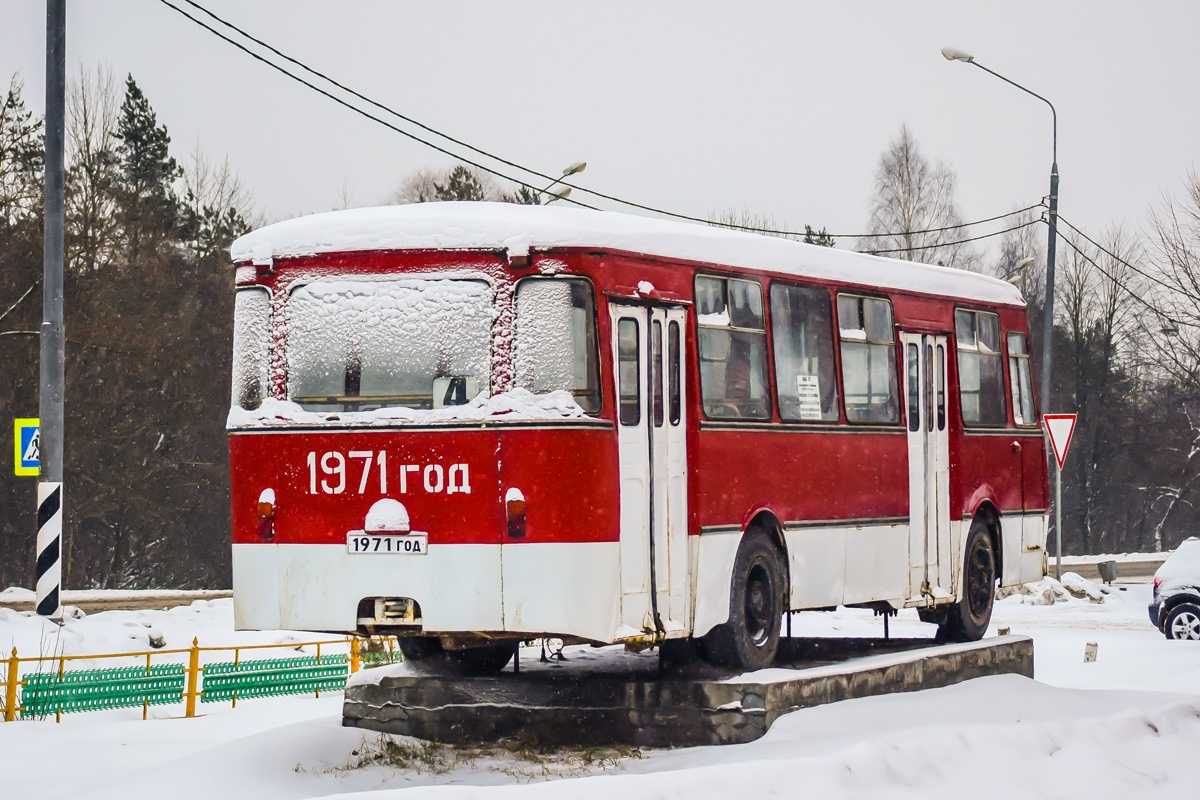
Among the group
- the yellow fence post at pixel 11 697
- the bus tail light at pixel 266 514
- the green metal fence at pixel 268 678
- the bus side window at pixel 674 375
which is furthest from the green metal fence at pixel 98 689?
the bus side window at pixel 674 375

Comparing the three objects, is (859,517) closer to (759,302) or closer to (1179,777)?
(759,302)

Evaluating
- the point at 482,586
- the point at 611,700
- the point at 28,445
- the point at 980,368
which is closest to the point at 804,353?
the point at 611,700

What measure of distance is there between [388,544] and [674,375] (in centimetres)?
230

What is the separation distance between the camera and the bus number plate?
9992 millimetres

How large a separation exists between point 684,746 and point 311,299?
391 centimetres

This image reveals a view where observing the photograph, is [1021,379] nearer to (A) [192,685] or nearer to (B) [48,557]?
(B) [48,557]

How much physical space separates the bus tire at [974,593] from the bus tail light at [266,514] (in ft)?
23.4

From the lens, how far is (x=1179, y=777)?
32.2ft

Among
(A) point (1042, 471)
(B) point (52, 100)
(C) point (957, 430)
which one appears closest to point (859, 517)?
(C) point (957, 430)

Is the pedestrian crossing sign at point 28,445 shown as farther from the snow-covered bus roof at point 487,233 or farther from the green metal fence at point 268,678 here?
the snow-covered bus roof at point 487,233

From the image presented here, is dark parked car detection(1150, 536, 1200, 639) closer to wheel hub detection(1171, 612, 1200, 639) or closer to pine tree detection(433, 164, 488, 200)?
wheel hub detection(1171, 612, 1200, 639)

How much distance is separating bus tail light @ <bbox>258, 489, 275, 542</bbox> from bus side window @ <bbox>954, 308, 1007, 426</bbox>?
23.4ft

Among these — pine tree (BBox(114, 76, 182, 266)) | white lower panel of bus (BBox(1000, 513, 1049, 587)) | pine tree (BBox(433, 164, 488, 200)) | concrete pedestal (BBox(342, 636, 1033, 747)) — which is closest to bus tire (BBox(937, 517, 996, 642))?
white lower panel of bus (BBox(1000, 513, 1049, 587))

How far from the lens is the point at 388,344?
10.1 m
